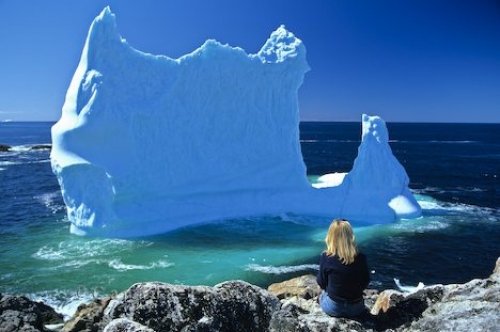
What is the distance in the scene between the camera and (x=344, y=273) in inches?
184

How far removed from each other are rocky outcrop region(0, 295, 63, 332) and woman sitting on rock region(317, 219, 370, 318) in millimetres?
5687

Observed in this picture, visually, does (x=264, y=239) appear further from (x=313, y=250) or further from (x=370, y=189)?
(x=370, y=189)

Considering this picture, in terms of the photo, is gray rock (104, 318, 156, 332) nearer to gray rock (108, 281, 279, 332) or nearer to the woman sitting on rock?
gray rock (108, 281, 279, 332)

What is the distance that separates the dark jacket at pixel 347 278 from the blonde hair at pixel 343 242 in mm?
63

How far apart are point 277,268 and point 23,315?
724 cm

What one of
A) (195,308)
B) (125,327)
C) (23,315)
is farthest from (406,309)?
(23,315)

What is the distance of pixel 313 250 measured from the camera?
15.8 metres

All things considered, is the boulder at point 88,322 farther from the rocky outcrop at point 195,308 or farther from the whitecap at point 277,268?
the whitecap at point 277,268

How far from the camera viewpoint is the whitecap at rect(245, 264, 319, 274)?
13.7 m

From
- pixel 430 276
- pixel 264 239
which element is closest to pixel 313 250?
pixel 264 239

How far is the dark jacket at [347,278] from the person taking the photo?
465 centimetres

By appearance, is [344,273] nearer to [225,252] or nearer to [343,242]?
[343,242]

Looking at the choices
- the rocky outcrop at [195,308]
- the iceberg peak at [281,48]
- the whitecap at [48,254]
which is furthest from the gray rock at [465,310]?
the iceberg peak at [281,48]

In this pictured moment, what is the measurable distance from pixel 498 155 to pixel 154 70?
1977 inches
